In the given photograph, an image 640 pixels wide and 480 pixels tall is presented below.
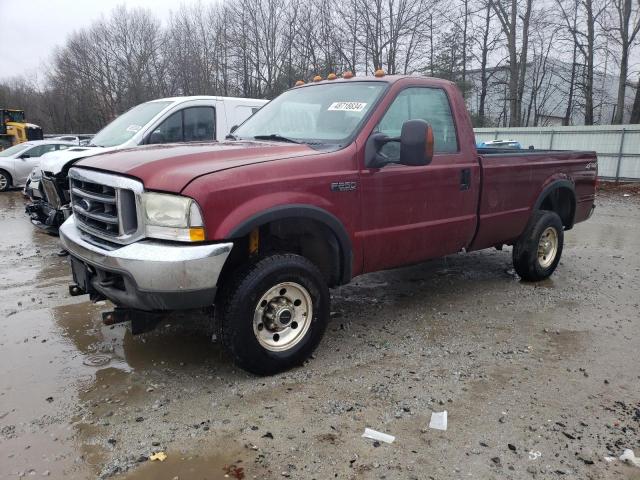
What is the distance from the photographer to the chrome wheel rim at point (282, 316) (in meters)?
3.44

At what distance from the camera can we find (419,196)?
4223mm

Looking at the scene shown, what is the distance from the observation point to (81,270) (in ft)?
11.8

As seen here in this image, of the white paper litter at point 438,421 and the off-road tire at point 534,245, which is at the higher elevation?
the off-road tire at point 534,245

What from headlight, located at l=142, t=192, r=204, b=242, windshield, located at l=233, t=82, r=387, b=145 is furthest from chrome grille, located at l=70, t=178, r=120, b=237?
windshield, located at l=233, t=82, r=387, b=145

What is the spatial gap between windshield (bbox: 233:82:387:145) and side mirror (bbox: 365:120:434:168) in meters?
0.21

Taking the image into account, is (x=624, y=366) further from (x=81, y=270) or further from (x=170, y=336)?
(x=81, y=270)

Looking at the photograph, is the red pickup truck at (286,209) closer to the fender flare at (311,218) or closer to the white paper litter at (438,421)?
the fender flare at (311,218)

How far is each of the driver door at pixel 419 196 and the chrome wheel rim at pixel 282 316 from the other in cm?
68

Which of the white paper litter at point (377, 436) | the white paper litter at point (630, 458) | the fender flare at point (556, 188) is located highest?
the fender flare at point (556, 188)

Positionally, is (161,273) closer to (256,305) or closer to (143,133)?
(256,305)

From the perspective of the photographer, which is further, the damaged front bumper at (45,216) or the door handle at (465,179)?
the damaged front bumper at (45,216)

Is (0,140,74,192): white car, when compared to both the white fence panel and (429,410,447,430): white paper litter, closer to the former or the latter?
(429,410,447,430): white paper litter

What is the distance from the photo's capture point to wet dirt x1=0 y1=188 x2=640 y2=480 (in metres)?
2.66

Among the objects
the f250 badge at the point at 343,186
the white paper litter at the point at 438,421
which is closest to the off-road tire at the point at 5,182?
the f250 badge at the point at 343,186
